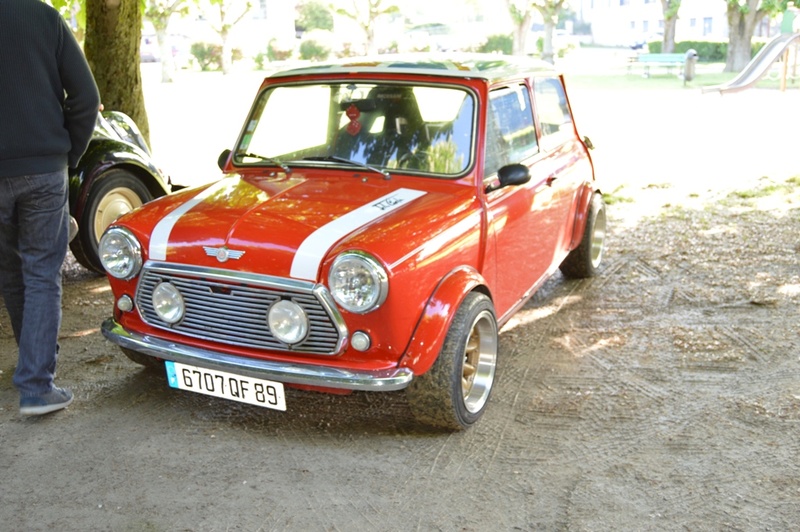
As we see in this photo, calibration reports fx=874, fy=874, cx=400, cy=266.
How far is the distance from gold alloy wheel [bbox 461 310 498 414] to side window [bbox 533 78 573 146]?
63.5 inches

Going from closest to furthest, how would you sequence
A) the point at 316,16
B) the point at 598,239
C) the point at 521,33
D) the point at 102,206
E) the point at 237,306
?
the point at 237,306, the point at 102,206, the point at 598,239, the point at 521,33, the point at 316,16

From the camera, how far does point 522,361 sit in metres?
5.17

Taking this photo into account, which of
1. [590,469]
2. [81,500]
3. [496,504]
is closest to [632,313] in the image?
[590,469]

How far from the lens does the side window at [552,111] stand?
18.3ft

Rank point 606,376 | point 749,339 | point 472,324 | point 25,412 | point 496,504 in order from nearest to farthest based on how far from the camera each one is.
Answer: point 496,504 < point 472,324 < point 25,412 < point 606,376 < point 749,339

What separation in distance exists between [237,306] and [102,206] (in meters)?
3.29

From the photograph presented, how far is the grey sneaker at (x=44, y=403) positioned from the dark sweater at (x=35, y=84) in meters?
1.14

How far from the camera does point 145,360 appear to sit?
471 cm

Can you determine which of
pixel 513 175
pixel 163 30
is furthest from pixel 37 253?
pixel 163 30

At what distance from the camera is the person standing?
13.4ft

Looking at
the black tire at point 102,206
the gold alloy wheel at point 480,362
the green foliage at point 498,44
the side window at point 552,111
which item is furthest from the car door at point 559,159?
the green foliage at point 498,44

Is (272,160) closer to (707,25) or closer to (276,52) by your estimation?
(276,52)

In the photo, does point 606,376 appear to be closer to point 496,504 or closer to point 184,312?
point 496,504

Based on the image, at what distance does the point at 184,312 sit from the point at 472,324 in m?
1.36
